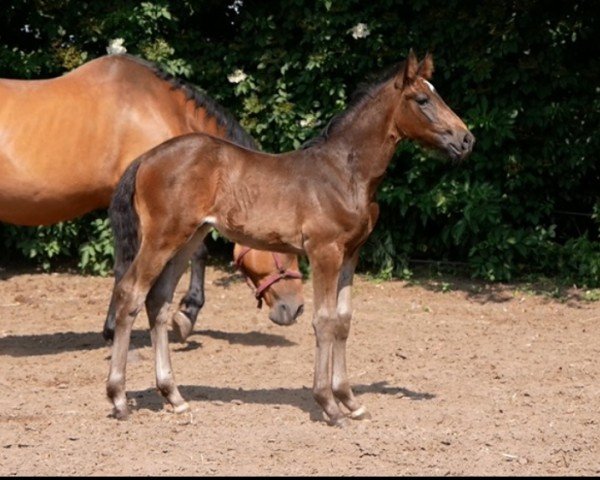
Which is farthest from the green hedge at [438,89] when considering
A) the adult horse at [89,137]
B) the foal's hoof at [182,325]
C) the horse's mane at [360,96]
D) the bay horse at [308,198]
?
the bay horse at [308,198]

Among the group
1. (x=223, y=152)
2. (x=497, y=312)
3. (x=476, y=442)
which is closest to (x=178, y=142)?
(x=223, y=152)

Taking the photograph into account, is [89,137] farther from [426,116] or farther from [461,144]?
[461,144]

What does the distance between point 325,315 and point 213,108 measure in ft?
8.91

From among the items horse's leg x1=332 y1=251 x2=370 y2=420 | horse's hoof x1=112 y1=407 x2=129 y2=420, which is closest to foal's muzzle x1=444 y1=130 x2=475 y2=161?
horse's leg x1=332 y1=251 x2=370 y2=420

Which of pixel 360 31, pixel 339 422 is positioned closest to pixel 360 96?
pixel 339 422

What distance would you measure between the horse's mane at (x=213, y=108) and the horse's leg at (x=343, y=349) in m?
1.96

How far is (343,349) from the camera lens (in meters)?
5.92

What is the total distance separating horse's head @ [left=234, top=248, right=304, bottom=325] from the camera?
764cm

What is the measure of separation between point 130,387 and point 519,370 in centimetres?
266

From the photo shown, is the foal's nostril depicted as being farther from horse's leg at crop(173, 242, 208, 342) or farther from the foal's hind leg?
horse's leg at crop(173, 242, 208, 342)

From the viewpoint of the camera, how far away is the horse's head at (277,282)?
Result: 301 inches

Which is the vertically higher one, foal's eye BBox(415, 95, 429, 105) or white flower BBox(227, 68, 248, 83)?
foal's eye BBox(415, 95, 429, 105)

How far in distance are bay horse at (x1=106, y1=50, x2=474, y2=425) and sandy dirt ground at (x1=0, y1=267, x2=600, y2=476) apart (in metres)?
0.39

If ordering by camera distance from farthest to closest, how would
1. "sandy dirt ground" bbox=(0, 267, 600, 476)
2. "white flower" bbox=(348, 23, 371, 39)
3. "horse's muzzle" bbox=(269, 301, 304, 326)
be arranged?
"white flower" bbox=(348, 23, 371, 39) < "horse's muzzle" bbox=(269, 301, 304, 326) < "sandy dirt ground" bbox=(0, 267, 600, 476)
